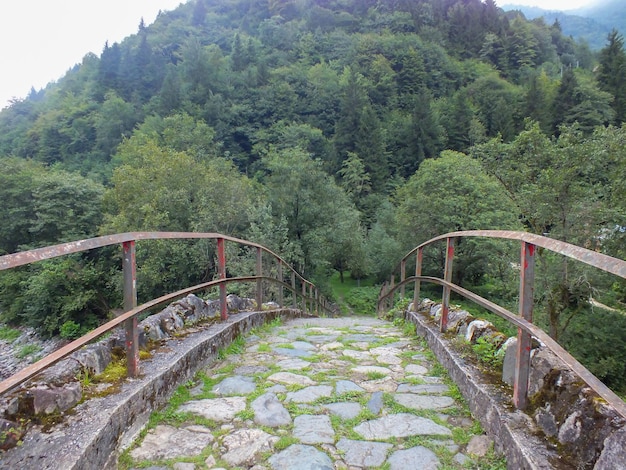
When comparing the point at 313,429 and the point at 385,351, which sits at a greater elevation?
the point at 313,429

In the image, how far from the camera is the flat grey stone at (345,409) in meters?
2.49

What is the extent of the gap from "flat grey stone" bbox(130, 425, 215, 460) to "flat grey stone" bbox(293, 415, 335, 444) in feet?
1.53

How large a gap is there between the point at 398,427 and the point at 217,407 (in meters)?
1.10

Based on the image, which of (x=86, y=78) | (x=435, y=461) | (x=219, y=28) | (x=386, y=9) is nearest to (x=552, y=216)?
(x=435, y=461)

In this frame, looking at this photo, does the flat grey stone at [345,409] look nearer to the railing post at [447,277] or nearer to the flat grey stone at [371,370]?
the flat grey stone at [371,370]

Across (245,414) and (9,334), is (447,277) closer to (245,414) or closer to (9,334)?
(245,414)

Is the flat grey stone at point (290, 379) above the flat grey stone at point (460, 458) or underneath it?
underneath

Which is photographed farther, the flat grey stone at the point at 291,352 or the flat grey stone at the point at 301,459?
the flat grey stone at the point at 291,352

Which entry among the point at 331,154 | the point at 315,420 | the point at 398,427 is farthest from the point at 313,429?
the point at 331,154

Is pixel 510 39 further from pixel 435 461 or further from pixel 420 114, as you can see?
pixel 435 461

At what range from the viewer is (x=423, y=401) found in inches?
106

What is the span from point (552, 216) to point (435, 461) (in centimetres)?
1411

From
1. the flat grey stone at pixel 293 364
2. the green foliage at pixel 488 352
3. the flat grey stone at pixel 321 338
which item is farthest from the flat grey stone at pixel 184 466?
the flat grey stone at pixel 321 338

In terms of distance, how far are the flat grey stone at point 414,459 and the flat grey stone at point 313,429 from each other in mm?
342
